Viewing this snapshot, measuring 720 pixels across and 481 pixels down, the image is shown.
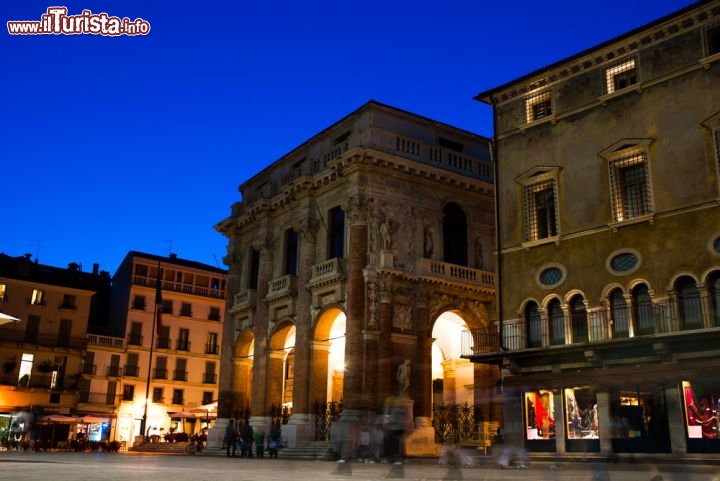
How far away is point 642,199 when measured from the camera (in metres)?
23.7

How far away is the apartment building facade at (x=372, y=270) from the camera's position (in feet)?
110

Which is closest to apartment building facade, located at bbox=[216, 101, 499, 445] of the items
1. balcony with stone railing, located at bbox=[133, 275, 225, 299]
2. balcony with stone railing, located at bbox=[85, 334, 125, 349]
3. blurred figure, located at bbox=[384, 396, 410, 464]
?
blurred figure, located at bbox=[384, 396, 410, 464]

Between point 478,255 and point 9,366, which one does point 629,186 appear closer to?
point 478,255

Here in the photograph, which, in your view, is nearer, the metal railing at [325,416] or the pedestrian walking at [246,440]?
the metal railing at [325,416]

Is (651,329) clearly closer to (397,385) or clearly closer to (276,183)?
(397,385)

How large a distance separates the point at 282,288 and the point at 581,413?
19.3 meters

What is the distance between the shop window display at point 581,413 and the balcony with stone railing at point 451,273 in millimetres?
11978

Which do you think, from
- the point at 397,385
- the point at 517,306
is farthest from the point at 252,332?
the point at 517,306

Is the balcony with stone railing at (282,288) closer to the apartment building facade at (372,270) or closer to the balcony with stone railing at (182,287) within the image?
the apartment building facade at (372,270)

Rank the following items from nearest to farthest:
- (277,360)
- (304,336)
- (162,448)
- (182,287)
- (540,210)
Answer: (540,210) → (304,336) → (277,360) → (162,448) → (182,287)

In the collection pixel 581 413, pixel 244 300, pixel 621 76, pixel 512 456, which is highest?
pixel 621 76

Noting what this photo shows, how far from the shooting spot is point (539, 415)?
80.5 feet

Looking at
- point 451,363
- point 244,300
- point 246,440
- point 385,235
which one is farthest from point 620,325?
point 244,300

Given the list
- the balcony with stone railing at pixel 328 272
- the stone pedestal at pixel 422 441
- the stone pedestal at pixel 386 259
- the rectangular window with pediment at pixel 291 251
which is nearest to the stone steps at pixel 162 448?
the rectangular window with pediment at pixel 291 251
